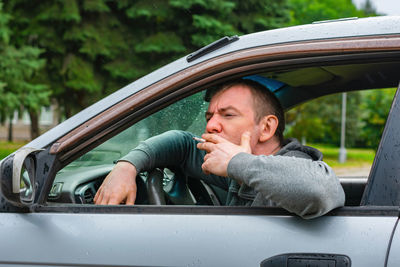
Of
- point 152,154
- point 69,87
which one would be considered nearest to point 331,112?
point 69,87

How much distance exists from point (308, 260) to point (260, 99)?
726 mm

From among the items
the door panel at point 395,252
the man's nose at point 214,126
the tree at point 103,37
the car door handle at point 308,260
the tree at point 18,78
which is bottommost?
the car door handle at point 308,260

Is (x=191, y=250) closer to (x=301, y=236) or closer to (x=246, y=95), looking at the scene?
(x=301, y=236)

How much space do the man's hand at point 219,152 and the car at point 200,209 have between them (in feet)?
0.43

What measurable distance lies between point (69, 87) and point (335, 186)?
17.8m

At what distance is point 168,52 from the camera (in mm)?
17266

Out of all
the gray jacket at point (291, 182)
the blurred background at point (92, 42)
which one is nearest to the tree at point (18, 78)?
the blurred background at point (92, 42)

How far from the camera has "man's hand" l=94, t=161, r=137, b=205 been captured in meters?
2.05

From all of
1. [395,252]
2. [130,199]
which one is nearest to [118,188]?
[130,199]

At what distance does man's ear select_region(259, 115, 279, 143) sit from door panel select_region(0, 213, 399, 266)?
1.54ft

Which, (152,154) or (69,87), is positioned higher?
(69,87)

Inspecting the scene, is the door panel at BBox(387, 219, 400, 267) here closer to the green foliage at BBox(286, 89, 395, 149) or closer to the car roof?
the car roof

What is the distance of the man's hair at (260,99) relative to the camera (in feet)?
6.82

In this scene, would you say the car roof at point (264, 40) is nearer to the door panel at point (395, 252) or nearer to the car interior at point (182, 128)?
the car interior at point (182, 128)
